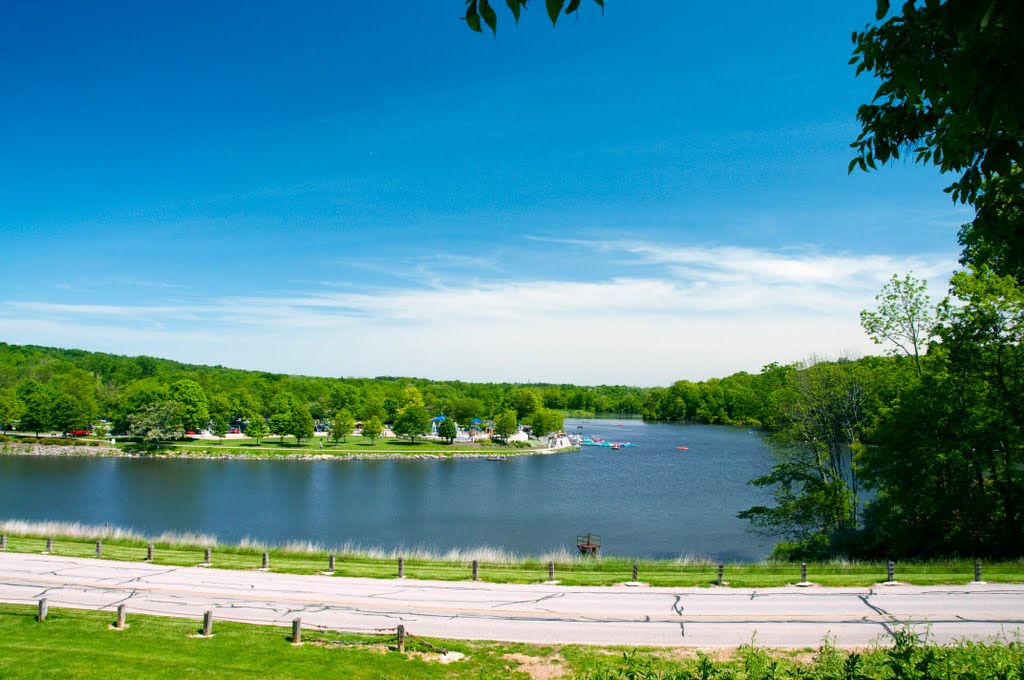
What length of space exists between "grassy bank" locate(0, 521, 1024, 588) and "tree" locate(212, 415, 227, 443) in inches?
3085

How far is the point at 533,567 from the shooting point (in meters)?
24.1

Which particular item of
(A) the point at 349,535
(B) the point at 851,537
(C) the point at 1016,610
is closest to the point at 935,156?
(C) the point at 1016,610

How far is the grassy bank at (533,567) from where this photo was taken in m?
20.1

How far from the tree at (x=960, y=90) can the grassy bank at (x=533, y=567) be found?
15310mm

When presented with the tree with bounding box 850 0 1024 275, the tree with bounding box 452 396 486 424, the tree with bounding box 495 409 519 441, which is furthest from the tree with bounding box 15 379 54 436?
the tree with bounding box 850 0 1024 275

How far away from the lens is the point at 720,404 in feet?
502

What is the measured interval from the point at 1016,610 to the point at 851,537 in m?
12.2

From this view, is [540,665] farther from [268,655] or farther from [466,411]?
[466,411]

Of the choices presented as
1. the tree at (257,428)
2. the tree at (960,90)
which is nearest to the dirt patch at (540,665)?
the tree at (960,90)

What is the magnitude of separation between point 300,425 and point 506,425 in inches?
1320

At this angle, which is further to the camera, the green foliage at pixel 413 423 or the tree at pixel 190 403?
the green foliage at pixel 413 423

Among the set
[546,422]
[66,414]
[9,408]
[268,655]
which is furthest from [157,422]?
[268,655]

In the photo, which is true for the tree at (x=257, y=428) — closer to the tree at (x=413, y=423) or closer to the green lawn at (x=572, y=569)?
the tree at (x=413, y=423)

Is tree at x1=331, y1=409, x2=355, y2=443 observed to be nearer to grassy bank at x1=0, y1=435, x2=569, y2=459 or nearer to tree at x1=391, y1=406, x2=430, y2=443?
grassy bank at x1=0, y1=435, x2=569, y2=459
